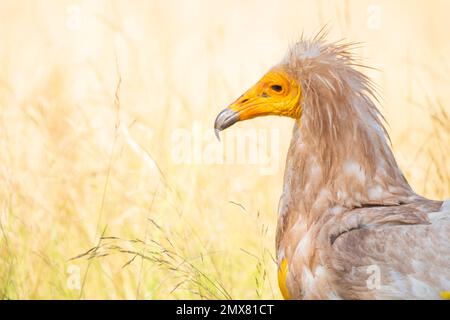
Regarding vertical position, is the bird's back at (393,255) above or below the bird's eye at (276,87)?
below

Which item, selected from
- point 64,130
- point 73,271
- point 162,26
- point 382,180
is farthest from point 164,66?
point 382,180

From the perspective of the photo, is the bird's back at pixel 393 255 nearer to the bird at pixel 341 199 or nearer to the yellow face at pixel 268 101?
the bird at pixel 341 199

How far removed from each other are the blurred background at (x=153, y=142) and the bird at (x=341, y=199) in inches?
17.6

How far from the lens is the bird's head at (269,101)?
5.56 metres

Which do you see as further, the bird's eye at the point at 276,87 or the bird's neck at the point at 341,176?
the bird's eye at the point at 276,87

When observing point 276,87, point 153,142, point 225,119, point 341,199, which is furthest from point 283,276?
point 153,142

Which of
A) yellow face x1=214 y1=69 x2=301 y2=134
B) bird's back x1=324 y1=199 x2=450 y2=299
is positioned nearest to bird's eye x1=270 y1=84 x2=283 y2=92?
yellow face x1=214 y1=69 x2=301 y2=134

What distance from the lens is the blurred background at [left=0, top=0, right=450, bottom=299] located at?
649 centimetres

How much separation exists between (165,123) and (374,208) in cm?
257

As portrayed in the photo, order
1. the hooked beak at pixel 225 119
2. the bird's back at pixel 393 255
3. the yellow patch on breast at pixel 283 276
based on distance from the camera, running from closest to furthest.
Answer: the bird's back at pixel 393 255, the yellow patch on breast at pixel 283 276, the hooked beak at pixel 225 119

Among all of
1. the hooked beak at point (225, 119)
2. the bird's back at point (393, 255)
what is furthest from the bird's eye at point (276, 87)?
the bird's back at point (393, 255)

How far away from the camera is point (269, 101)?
559cm

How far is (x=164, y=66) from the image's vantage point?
8117mm

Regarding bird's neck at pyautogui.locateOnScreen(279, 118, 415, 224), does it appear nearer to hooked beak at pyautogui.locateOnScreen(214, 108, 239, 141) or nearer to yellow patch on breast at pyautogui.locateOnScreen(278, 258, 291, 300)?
yellow patch on breast at pyautogui.locateOnScreen(278, 258, 291, 300)
